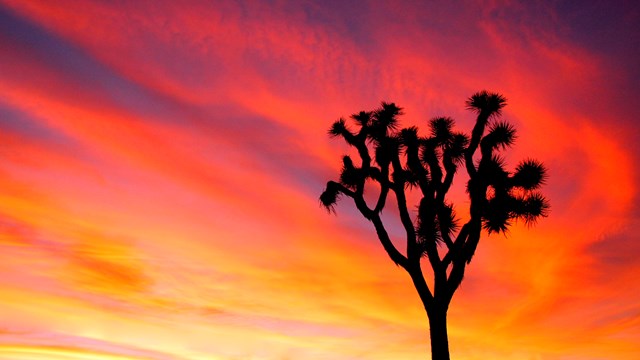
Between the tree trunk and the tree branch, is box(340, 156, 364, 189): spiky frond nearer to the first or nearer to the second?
the tree branch

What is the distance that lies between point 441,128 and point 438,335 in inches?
201

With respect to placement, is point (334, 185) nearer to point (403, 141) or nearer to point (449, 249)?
point (403, 141)

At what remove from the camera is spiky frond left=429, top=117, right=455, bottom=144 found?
14463 mm

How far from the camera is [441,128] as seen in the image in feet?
48.0

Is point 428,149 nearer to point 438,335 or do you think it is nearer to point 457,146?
point 457,146

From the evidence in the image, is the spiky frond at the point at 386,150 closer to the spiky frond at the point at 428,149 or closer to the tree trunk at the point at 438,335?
the spiky frond at the point at 428,149

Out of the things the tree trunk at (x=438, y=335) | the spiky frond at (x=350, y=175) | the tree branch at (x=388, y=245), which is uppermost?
the spiky frond at (x=350, y=175)

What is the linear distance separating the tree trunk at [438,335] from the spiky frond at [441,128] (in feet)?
13.9

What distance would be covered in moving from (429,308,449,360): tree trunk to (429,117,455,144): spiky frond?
423 cm

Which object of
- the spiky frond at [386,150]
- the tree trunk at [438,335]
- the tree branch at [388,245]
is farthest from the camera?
the spiky frond at [386,150]

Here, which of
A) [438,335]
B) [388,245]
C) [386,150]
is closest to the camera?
[438,335]

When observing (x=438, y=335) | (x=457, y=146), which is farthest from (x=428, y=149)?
(x=438, y=335)

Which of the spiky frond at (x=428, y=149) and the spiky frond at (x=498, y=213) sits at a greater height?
the spiky frond at (x=428, y=149)

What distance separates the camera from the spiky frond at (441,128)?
1446 centimetres
